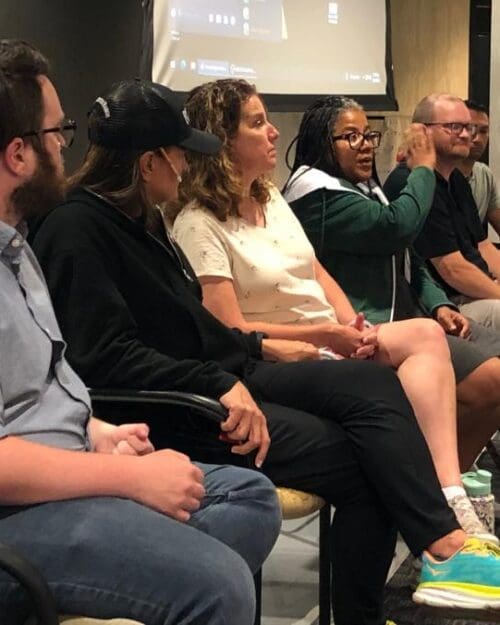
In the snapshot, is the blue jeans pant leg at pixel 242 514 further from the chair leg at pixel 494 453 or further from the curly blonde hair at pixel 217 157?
the chair leg at pixel 494 453

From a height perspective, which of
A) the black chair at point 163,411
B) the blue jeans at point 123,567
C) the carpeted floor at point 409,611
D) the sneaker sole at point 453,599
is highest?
the blue jeans at point 123,567

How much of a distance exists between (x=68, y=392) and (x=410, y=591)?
53.5 inches

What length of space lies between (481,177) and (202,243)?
223 cm

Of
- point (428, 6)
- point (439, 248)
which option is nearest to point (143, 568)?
point (439, 248)

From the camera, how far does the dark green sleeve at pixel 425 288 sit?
2988 millimetres

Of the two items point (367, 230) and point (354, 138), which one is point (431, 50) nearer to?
point (354, 138)

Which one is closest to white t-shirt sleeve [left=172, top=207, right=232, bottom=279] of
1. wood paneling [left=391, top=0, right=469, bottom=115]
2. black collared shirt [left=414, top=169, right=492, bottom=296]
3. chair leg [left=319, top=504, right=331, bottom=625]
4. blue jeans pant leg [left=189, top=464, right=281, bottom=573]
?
chair leg [left=319, top=504, right=331, bottom=625]

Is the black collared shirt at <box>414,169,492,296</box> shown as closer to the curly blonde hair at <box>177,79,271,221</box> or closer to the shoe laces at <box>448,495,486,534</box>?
the curly blonde hair at <box>177,79,271,221</box>

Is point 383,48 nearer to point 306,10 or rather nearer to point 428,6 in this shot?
point 306,10

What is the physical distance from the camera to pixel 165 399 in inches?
68.3

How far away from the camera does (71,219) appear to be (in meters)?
1.75

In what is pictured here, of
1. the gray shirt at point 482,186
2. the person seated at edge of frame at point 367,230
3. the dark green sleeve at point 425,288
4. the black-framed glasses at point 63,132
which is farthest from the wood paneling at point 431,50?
the black-framed glasses at point 63,132

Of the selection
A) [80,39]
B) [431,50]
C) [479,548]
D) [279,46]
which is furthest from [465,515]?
[431,50]

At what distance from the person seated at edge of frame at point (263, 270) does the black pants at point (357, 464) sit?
20 cm
